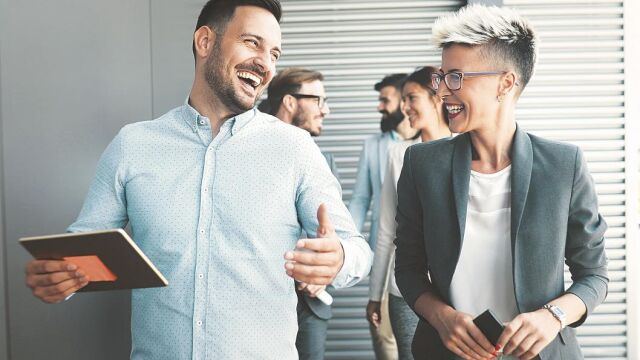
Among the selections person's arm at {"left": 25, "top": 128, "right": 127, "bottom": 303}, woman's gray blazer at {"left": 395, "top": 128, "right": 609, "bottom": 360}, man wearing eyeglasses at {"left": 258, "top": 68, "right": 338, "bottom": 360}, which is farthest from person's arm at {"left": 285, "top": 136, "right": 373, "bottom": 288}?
man wearing eyeglasses at {"left": 258, "top": 68, "right": 338, "bottom": 360}

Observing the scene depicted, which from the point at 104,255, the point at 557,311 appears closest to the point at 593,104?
the point at 557,311

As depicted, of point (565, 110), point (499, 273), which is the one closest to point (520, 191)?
point (499, 273)

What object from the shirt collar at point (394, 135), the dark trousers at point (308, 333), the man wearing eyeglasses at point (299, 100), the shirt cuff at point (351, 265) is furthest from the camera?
the shirt collar at point (394, 135)

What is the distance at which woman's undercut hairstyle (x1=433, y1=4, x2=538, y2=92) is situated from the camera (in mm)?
2539

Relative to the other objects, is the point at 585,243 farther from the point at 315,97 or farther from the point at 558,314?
the point at 315,97

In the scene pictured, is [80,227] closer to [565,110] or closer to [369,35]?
[369,35]

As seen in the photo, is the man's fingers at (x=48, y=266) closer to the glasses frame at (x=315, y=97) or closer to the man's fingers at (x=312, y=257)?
the man's fingers at (x=312, y=257)

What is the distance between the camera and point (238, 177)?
2.34 metres

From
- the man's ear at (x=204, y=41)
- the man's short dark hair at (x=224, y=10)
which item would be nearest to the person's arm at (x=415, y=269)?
the man's short dark hair at (x=224, y=10)

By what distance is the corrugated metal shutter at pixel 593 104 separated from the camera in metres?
6.00

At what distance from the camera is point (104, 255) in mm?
1891

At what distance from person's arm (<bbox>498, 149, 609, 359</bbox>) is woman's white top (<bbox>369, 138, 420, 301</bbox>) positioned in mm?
1573

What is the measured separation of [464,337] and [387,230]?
1747 millimetres

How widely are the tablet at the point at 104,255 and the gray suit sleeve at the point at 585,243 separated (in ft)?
4.60
